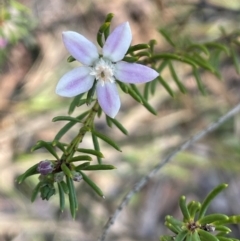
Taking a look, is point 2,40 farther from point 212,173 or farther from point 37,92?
point 212,173

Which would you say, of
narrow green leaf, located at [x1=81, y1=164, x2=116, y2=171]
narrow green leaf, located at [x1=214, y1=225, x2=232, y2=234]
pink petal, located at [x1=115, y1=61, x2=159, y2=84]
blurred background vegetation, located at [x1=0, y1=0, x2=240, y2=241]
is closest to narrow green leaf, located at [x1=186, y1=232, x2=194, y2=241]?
narrow green leaf, located at [x1=214, y1=225, x2=232, y2=234]

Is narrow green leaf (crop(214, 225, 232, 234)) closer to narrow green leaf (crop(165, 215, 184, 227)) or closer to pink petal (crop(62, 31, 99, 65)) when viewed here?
narrow green leaf (crop(165, 215, 184, 227))

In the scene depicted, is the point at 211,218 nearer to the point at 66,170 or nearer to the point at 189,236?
the point at 189,236

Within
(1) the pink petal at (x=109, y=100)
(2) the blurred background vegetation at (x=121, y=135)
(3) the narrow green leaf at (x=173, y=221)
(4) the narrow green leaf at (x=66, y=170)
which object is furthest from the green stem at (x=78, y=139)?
(2) the blurred background vegetation at (x=121, y=135)

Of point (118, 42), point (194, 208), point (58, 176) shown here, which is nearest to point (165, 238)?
point (194, 208)

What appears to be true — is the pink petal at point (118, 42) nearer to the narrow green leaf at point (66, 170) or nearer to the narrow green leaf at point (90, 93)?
the narrow green leaf at point (90, 93)

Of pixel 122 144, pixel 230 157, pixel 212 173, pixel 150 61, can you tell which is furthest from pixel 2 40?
pixel 212 173
